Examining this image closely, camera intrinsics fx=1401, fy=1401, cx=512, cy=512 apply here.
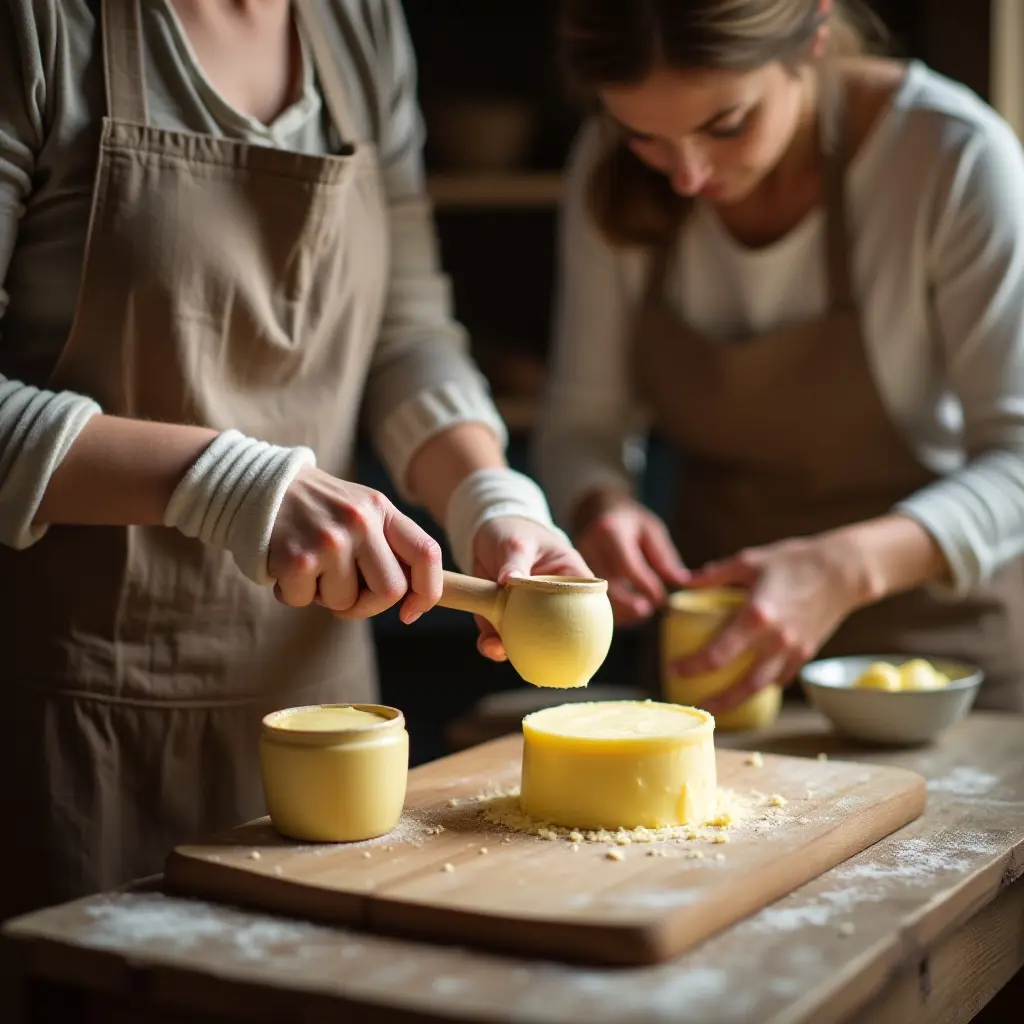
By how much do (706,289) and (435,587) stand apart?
1012 millimetres

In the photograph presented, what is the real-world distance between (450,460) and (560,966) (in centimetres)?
74

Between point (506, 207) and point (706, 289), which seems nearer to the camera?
point (706, 289)

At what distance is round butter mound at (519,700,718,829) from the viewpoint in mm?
1279

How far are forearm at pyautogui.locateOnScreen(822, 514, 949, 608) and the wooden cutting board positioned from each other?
1.33 feet

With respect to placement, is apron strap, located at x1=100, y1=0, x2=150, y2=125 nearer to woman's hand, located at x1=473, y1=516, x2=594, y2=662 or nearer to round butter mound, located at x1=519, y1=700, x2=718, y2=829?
woman's hand, located at x1=473, y1=516, x2=594, y2=662

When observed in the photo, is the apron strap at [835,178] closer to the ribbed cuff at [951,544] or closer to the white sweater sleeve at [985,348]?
the white sweater sleeve at [985,348]

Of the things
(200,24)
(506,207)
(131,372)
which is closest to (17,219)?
(131,372)

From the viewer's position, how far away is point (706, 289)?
2121mm

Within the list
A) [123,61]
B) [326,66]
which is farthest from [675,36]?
[123,61]

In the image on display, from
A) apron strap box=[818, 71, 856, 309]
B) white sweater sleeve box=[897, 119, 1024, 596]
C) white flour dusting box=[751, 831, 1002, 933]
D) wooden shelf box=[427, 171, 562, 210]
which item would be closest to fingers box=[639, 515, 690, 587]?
white sweater sleeve box=[897, 119, 1024, 596]

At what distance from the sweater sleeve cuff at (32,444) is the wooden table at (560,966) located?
0.36 meters

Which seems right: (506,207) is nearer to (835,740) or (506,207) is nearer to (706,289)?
(706,289)

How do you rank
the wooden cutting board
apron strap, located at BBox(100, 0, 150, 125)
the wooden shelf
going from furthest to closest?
the wooden shelf → apron strap, located at BBox(100, 0, 150, 125) → the wooden cutting board

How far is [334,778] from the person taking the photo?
1217 millimetres
